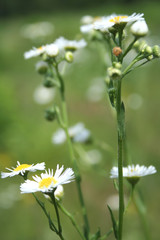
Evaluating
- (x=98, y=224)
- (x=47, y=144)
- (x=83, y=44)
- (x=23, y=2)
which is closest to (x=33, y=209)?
(x=98, y=224)

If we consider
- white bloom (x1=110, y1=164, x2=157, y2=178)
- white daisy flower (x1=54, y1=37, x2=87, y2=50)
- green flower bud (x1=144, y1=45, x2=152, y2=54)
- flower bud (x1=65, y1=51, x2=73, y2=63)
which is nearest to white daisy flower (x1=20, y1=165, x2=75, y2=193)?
white bloom (x1=110, y1=164, x2=157, y2=178)

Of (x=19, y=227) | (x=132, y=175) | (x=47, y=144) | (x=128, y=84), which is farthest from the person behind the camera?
(x=128, y=84)

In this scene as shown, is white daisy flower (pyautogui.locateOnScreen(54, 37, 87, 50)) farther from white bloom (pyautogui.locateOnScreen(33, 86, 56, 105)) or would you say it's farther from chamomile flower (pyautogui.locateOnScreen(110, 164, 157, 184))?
white bloom (pyautogui.locateOnScreen(33, 86, 56, 105))

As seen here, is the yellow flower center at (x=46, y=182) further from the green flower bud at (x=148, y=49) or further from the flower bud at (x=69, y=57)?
the flower bud at (x=69, y=57)

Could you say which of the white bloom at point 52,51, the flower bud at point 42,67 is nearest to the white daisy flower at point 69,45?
the flower bud at point 42,67

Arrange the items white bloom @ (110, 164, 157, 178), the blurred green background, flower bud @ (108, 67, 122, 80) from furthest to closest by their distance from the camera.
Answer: the blurred green background < white bloom @ (110, 164, 157, 178) < flower bud @ (108, 67, 122, 80)

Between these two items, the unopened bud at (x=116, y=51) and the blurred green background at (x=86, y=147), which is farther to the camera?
the blurred green background at (x=86, y=147)

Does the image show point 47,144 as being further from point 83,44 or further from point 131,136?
point 83,44

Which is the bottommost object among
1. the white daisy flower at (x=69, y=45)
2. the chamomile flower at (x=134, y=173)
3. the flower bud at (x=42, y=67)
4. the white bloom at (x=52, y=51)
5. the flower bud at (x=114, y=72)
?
the chamomile flower at (x=134, y=173)
